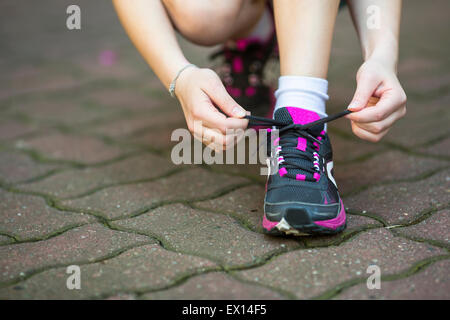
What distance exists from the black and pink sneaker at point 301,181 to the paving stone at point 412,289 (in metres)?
0.19

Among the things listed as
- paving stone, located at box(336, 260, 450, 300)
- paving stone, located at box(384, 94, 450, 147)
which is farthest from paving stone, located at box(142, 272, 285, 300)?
paving stone, located at box(384, 94, 450, 147)

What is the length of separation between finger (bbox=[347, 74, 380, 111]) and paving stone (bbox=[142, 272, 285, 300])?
1.37ft

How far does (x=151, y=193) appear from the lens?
142 centimetres

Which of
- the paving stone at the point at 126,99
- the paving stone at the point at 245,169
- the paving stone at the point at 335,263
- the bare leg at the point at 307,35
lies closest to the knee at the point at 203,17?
the bare leg at the point at 307,35

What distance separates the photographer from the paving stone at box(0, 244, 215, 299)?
100cm

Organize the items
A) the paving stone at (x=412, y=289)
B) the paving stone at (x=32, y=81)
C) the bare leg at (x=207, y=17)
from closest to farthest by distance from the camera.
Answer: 1. the paving stone at (x=412, y=289)
2. the bare leg at (x=207, y=17)
3. the paving stone at (x=32, y=81)

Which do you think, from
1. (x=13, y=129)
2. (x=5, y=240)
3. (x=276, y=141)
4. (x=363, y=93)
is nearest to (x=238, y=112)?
(x=276, y=141)

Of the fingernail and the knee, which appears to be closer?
the fingernail

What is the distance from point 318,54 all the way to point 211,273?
543 millimetres

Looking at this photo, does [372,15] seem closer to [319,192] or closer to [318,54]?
[318,54]

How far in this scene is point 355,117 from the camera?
1.12 meters

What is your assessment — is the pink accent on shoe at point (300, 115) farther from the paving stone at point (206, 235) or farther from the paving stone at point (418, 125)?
the paving stone at point (418, 125)

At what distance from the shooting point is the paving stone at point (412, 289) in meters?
0.95

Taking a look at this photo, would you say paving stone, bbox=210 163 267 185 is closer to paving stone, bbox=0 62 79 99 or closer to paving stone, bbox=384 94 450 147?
paving stone, bbox=384 94 450 147
